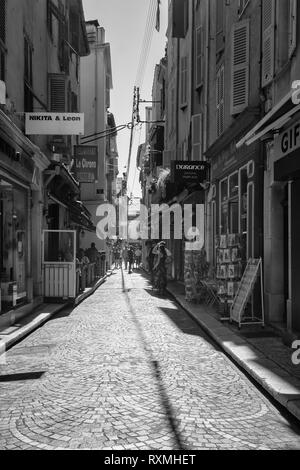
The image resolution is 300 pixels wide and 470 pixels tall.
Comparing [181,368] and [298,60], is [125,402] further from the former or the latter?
[298,60]

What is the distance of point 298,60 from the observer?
8148 millimetres

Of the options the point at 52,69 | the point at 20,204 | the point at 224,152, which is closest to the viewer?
the point at 20,204

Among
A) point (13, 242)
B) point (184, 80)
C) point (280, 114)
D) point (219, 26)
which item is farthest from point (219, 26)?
point (13, 242)

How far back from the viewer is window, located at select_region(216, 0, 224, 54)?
15.0 metres

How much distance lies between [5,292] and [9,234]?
59.6 inches

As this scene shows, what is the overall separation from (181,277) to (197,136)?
660 cm

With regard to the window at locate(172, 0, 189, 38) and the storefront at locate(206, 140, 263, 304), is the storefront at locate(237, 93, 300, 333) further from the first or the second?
the window at locate(172, 0, 189, 38)

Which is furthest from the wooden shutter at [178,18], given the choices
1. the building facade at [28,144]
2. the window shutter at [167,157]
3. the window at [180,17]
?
the window shutter at [167,157]

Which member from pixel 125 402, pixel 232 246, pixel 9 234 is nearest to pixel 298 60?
pixel 232 246

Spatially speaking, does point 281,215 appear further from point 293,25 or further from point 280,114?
point 293,25

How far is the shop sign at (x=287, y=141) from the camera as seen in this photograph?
804cm

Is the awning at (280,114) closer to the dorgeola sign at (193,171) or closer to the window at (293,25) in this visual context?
the window at (293,25)

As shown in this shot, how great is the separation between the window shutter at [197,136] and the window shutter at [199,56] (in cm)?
118

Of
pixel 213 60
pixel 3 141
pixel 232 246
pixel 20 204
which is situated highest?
pixel 213 60
